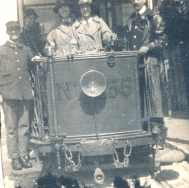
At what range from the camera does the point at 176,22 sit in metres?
6.34

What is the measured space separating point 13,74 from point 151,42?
2.07 meters

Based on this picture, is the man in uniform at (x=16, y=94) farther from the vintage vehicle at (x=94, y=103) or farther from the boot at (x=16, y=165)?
the vintage vehicle at (x=94, y=103)

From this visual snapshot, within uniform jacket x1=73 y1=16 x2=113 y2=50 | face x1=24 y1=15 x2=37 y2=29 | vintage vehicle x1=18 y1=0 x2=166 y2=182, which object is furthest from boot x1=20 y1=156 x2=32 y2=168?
face x1=24 y1=15 x2=37 y2=29

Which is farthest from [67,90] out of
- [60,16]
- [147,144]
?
[60,16]

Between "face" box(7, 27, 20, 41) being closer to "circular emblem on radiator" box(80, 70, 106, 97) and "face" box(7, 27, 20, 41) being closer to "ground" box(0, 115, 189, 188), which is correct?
"circular emblem on radiator" box(80, 70, 106, 97)

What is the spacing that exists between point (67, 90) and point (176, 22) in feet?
11.2

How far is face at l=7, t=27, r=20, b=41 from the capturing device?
439 centimetres

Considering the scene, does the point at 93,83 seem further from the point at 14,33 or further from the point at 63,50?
the point at 14,33

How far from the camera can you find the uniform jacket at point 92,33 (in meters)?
4.75

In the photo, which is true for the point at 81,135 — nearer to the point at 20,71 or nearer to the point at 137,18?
the point at 20,71

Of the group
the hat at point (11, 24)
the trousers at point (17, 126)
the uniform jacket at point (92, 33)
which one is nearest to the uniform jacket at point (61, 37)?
the uniform jacket at point (92, 33)

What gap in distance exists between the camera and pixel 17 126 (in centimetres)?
463

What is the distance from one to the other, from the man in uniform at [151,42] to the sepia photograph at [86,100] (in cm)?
1

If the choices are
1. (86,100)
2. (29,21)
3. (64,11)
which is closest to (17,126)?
(86,100)
